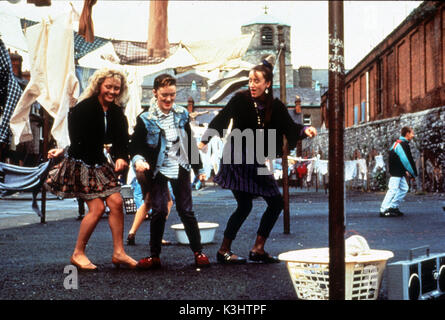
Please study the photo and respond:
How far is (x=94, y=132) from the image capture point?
5113 mm

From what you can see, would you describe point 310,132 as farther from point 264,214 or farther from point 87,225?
point 87,225

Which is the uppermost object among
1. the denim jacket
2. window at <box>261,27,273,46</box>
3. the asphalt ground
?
window at <box>261,27,273,46</box>

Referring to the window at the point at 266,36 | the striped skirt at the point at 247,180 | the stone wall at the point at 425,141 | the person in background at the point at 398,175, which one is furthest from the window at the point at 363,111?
the window at the point at 266,36

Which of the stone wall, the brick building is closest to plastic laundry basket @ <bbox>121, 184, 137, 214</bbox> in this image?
the brick building

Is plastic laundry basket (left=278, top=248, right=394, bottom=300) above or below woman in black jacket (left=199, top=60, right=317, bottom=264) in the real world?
below

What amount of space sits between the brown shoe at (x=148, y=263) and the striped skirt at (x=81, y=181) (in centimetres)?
64

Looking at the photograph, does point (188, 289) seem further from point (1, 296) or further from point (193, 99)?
point (193, 99)

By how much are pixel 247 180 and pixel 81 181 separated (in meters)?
1.41

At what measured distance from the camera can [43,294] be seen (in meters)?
4.14

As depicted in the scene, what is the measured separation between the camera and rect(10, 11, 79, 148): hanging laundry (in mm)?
7562

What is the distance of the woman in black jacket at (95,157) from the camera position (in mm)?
5082

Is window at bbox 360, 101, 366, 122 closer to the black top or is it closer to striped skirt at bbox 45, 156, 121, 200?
the black top

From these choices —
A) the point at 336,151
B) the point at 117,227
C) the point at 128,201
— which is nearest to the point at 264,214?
the point at 117,227

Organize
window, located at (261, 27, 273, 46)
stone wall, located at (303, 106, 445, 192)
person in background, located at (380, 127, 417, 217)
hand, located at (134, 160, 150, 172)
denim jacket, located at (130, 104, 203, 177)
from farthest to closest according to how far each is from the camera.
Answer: window, located at (261, 27, 273, 46)
stone wall, located at (303, 106, 445, 192)
person in background, located at (380, 127, 417, 217)
denim jacket, located at (130, 104, 203, 177)
hand, located at (134, 160, 150, 172)
